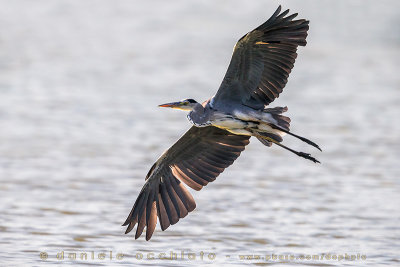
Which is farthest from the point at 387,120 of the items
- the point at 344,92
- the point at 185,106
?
the point at 185,106

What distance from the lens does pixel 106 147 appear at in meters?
14.0

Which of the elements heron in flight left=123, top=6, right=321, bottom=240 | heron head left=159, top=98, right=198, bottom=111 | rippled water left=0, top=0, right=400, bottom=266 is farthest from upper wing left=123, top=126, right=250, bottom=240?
rippled water left=0, top=0, right=400, bottom=266

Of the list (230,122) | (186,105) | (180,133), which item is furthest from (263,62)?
(180,133)

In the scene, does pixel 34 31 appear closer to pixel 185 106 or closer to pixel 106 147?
pixel 106 147

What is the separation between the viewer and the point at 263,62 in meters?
9.02

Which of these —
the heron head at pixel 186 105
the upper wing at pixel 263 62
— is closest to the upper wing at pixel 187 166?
the heron head at pixel 186 105

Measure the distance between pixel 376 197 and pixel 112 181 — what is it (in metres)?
3.53

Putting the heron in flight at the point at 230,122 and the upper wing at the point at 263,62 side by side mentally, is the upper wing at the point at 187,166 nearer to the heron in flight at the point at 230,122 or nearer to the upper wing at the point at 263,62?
the heron in flight at the point at 230,122

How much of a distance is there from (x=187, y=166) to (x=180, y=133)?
5.58m

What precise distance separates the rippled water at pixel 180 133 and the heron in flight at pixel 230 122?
0.53m

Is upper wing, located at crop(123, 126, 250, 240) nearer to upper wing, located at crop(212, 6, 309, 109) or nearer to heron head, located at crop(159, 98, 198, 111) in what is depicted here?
heron head, located at crop(159, 98, 198, 111)

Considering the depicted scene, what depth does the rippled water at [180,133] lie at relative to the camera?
9859 millimetres

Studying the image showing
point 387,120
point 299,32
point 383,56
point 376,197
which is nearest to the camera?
point 299,32

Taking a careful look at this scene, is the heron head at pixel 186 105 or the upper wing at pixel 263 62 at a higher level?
the upper wing at pixel 263 62
